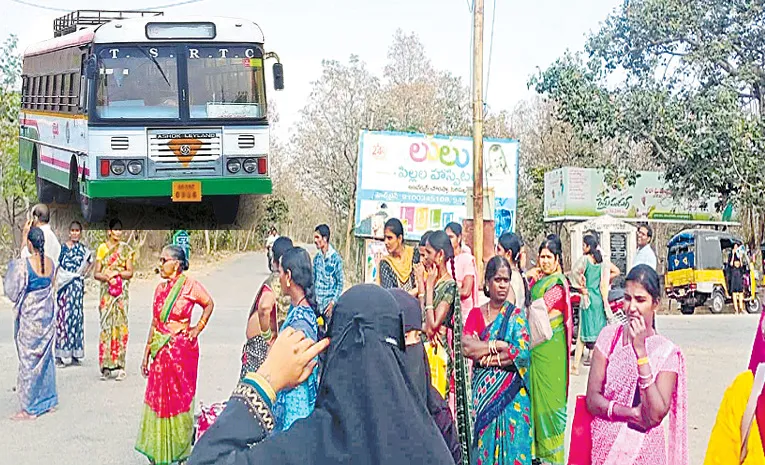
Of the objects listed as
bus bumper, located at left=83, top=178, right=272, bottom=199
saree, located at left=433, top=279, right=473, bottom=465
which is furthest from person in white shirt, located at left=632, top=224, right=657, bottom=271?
saree, located at left=433, top=279, right=473, bottom=465

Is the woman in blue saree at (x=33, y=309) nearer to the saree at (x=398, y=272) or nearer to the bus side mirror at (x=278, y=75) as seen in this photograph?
the bus side mirror at (x=278, y=75)

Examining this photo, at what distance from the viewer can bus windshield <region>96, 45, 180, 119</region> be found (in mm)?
7020

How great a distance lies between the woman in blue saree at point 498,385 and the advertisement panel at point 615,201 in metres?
18.3

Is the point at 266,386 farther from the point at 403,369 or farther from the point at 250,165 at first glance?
the point at 250,165

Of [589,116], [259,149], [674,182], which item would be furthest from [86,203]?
[674,182]

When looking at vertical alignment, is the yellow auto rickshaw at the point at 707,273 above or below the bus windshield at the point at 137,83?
below

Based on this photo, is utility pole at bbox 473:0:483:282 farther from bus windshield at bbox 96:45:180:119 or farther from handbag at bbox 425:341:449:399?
handbag at bbox 425:341:449:399

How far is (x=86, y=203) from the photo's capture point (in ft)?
28.1

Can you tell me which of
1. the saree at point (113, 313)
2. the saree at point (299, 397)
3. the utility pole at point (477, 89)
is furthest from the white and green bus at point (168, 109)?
the utility pole at point (477, 89)

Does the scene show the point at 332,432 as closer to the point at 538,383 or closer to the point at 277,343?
the point at 277,343

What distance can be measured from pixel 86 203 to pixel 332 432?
22.0 ft

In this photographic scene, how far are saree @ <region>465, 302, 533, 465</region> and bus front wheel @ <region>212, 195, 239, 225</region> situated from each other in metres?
2.16

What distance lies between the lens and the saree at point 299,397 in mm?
3133

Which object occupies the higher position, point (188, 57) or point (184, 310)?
point (188, 57)
